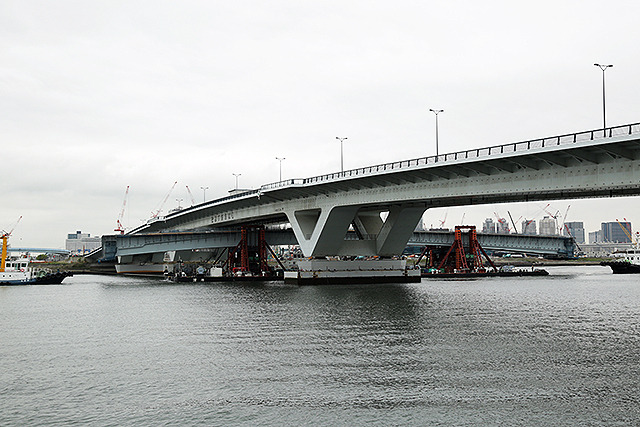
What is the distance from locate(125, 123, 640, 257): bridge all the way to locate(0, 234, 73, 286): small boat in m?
30.0

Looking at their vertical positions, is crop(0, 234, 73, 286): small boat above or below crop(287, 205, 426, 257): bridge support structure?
below

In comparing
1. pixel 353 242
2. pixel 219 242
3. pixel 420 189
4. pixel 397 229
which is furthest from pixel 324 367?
pixel 219 242

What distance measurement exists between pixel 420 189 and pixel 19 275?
6836cm

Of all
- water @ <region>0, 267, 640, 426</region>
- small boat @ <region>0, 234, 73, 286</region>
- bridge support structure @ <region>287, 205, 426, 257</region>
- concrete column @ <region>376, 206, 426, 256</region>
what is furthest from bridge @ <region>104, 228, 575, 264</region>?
water @ <region>0, 267, 640, 426</region>

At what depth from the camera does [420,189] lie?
6631cm

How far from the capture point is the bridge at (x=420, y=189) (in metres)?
44.3

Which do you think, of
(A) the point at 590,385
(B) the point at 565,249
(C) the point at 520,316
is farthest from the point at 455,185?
(B) the point at 565,249

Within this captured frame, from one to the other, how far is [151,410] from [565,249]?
17081 centimetres

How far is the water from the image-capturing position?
2084 cm

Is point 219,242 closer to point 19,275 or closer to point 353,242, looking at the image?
point 19,275

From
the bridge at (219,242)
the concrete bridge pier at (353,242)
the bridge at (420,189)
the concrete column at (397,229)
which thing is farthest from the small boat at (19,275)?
the concrete column at (397,229)

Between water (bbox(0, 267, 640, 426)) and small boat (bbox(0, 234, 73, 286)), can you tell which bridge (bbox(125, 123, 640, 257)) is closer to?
water (bbox(0, 267, 640, 426))

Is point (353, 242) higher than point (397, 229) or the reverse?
the reverse

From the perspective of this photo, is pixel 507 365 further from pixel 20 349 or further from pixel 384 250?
pixel 384 250
